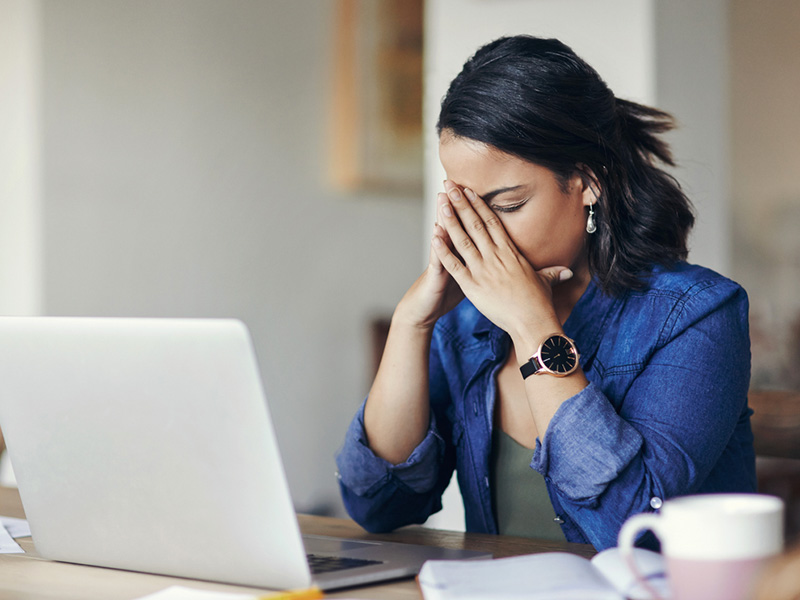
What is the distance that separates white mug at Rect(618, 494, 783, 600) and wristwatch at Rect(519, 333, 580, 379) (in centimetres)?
42

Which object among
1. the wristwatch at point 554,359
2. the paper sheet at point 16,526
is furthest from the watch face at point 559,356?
the paper sheet at point 16,526

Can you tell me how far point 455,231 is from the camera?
1158 millimetres

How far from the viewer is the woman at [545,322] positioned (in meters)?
1.03

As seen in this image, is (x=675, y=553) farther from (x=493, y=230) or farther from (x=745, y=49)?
(x=745, y=49)

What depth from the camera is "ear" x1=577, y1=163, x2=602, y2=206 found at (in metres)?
1.18

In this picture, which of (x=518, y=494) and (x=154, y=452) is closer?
(x=154, y=452)

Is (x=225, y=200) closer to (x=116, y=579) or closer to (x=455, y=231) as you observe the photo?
(x=455, y=231)

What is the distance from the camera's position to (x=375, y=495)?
116 centimetres

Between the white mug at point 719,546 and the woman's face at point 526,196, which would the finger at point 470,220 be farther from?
the white mug at point 719,546

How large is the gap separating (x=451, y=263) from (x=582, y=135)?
0.78 ft

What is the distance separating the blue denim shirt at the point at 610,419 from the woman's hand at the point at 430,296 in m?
0.12

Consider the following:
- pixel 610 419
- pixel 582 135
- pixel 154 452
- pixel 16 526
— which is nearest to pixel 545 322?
pixel 610 419

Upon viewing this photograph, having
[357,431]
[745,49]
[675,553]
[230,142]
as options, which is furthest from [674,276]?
[230,142]

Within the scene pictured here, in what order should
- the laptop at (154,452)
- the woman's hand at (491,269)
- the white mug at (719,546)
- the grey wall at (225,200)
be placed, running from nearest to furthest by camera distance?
the white mug at (719,546) → the laptop at (154,452) → the woman's hand at (491,269) → the grey wall at (225,200)
